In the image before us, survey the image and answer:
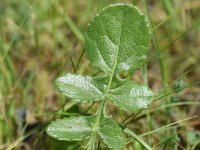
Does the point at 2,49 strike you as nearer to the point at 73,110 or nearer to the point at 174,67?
the point at 73,110

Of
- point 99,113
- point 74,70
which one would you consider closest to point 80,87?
point 99,113

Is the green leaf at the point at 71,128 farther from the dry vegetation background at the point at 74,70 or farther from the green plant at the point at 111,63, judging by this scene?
the dry vegetation background at the point at 74,70

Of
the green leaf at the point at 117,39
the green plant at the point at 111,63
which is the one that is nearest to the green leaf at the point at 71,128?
the green plant at the point at 111,63

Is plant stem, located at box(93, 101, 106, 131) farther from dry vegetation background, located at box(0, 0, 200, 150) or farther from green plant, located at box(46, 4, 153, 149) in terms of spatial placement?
dry vegetation background, located at box(0, 0, 200, 150)

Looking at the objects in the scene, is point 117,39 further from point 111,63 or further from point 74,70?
point 74,70

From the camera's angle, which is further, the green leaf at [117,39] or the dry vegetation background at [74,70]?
the dry vegetation background at [74,70]

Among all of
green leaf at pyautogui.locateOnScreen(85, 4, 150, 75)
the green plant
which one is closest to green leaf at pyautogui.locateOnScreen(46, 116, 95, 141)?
the green plant

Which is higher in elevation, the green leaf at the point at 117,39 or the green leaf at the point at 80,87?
the green leaf at the point at 117,39

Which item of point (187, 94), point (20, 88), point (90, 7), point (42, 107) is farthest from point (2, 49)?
point (187, 94)
